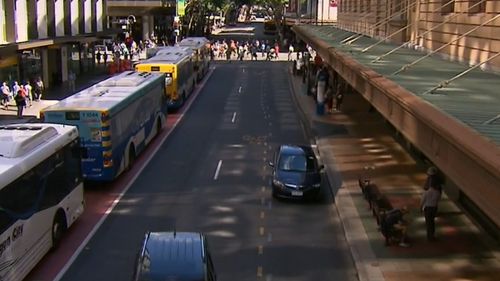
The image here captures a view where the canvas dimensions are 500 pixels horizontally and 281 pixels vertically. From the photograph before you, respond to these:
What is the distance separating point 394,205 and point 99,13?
45.3m

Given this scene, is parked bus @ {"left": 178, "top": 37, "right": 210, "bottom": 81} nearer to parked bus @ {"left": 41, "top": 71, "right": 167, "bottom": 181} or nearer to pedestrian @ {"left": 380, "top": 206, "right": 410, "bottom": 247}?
parked bus @ {"left": 41, "top": 71, "right": 167, "bottom": 181}

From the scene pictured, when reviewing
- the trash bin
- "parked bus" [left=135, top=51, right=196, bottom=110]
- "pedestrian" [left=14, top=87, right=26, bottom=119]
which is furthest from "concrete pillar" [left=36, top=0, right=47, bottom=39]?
the trash bin

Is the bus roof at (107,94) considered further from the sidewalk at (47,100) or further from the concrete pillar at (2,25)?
the concrete pillar at (2,25)

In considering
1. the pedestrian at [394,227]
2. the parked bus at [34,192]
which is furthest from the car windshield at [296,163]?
the parked bus at [34,192]

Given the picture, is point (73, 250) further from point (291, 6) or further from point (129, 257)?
point (291, 6)

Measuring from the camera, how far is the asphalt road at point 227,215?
657 inches

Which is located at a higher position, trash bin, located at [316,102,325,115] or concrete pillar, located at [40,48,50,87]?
concrete pillar, located at [40,48,50,87]

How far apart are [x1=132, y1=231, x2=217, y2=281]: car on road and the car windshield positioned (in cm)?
985

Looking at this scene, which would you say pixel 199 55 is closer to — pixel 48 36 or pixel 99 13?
pixel 99 13

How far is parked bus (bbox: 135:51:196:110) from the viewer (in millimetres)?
40250

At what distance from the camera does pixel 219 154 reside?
2988 cm

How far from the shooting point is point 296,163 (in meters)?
23.4

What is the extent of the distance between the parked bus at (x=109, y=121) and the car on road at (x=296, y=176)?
17.7 feet

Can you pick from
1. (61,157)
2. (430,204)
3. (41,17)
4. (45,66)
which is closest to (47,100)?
(41,17)
